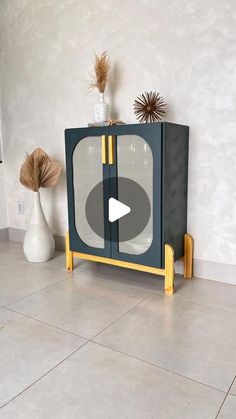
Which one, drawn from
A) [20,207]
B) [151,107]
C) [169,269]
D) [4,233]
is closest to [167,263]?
[169,269]

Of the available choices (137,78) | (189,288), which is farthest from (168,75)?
(189,288)

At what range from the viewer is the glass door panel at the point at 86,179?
1.91 meters

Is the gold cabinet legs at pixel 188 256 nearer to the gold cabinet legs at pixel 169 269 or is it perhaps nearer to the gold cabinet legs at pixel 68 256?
the gold cabinet legs at pixel 169 269

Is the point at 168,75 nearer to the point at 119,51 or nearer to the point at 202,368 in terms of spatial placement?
the point at 119,51

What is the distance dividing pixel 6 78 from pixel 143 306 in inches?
83.5

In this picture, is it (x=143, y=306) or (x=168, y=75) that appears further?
(x=168, y=75)

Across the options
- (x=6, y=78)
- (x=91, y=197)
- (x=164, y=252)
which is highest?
(x=6, y=78)

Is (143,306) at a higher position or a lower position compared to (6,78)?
lower

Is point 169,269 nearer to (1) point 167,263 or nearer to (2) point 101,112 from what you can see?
(1) point 167,263

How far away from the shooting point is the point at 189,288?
1.85 metres

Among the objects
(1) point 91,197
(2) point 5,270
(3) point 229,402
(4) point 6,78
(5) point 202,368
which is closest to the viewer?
(3) point 229,402
